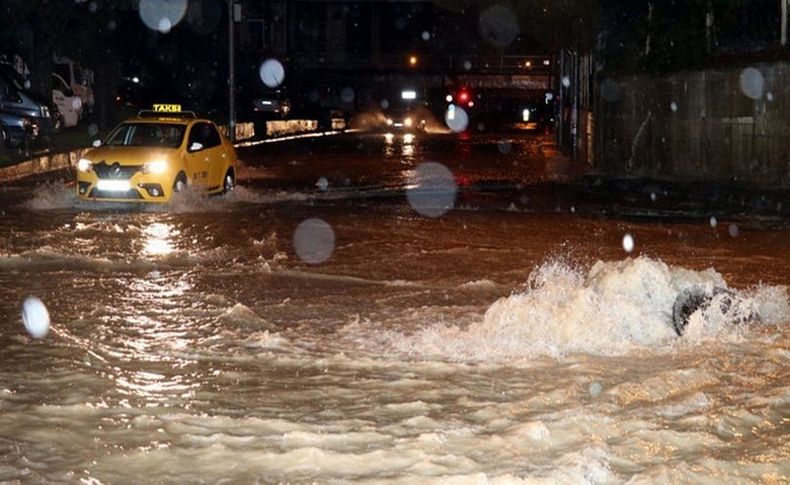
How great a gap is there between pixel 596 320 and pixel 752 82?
554 inches

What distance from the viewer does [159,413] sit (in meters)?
7.34

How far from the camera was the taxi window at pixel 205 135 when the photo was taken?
68.0 ft

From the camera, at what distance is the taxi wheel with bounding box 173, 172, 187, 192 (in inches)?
766

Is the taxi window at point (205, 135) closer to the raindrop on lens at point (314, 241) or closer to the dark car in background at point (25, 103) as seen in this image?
the raindrop on lens at point (314, 241)

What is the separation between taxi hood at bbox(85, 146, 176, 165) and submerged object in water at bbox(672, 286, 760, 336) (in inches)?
438

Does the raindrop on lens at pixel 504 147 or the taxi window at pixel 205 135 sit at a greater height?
the raindrop on lens at pixel 504 147

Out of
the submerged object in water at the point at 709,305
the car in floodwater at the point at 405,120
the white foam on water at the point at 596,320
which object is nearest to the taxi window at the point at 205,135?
the white foam on water at the point at 596,320

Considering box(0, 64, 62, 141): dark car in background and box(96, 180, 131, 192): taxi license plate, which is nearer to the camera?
box(96, 180, 131, 192): taxi license plate

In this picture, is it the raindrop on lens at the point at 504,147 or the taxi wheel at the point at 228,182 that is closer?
the taxi wheel at the point at 228,182

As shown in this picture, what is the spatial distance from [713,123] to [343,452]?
18861mm

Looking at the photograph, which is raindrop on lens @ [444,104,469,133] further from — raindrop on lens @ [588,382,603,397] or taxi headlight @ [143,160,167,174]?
raindrop on lens @ [588,382,603,397]

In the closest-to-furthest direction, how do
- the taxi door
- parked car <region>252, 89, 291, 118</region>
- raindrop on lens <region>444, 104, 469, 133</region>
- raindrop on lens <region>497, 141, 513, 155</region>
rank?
the taxi door < raindrop on lens <region>497, 141, 513, 155</region> < parked car <region>252, 89, 291, 118</region> < raindrop on lens <region>444, 104, 469, 133</region>

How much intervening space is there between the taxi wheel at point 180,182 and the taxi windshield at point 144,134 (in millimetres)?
892

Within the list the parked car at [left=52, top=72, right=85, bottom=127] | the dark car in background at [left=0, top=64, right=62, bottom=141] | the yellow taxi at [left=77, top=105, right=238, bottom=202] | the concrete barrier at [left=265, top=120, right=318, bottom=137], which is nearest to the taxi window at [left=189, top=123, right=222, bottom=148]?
the yellow taxi at [left=77, top=105, right=238, bottom=202]
